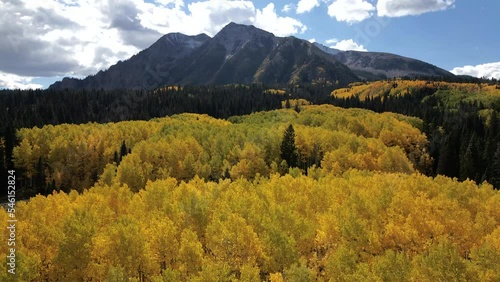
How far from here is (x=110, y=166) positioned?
10369 cm

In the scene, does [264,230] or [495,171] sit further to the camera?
[495,171]

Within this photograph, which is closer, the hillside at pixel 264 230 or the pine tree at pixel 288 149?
the hillside at pixel 264 230

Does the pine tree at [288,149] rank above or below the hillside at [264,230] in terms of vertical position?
above

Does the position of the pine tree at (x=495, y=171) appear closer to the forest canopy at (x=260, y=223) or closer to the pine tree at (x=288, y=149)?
the forest canopy at (x=260, y=223)

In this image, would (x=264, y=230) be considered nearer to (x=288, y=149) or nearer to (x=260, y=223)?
(x=260, y=223)

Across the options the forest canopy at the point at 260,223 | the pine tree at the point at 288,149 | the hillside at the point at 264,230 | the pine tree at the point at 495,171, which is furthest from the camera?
the pine tree at the point at 288,149

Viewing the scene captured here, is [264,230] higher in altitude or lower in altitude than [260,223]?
lower

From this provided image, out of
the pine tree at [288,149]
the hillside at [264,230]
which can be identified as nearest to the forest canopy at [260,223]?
the hillside at [264,230]

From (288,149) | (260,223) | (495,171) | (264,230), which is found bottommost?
(264,230)

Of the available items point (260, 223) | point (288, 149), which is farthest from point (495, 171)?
point (260, 223)

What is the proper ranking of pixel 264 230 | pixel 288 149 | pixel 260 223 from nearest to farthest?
pixel 264 230 < pixel 260 223 < pixel 288 149

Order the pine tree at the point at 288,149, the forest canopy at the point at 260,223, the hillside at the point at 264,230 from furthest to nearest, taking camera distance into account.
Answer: the pine tree at the point at 288,149
the forest canopy at the point at 260,223
the hillside at the point at 264,230

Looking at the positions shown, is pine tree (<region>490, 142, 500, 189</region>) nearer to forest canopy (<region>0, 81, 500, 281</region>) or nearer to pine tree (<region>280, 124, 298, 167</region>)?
forest canopy (<region>0, 81, 500, 281</region>)

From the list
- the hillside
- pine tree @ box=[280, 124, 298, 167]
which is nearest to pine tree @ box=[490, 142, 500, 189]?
the hillside
